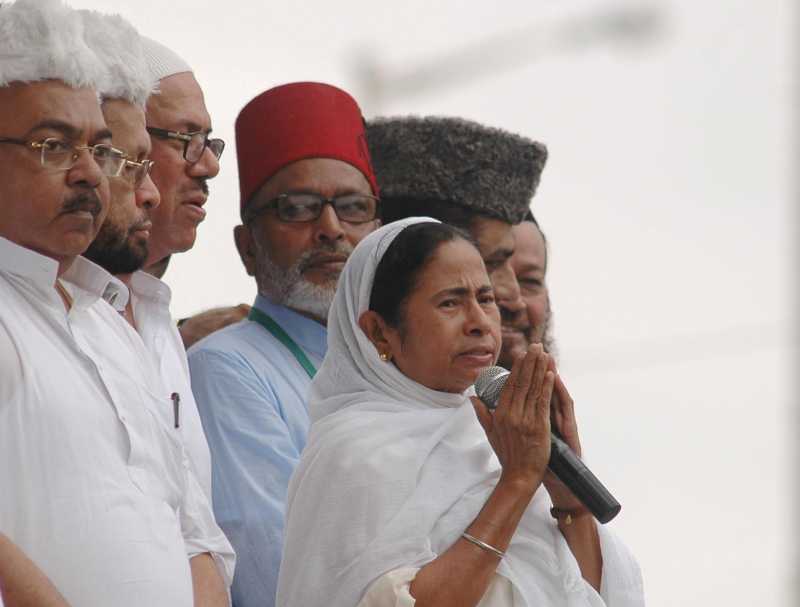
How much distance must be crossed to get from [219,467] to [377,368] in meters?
0.71

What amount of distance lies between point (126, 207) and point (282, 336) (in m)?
1.18

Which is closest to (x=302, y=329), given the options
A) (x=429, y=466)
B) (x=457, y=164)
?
(x=457, y=164)

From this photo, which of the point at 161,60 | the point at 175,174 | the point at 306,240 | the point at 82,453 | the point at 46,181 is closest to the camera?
the point at 82,453

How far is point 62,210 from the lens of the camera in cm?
414

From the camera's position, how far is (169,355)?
5039mm

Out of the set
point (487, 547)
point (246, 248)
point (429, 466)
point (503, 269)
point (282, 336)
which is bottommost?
point (487, 547)

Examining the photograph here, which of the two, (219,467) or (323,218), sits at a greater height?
(323,218)

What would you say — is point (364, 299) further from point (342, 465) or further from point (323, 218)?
point (323, 218)

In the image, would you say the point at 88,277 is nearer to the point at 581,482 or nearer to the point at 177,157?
the point at 177,157

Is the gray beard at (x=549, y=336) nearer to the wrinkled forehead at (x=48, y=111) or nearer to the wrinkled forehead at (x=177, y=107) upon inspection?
the wrinkled forehead at (x=177, y=107)

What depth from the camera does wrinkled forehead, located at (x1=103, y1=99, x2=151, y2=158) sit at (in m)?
4.66

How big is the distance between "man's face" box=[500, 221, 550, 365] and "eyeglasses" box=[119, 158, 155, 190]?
197cm

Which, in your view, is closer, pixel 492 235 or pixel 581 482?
pixel 581 482

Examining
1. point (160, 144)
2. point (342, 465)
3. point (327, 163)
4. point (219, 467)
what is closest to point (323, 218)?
point (327, 163)
